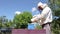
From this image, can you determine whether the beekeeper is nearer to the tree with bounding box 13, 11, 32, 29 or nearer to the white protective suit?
the white protective suit

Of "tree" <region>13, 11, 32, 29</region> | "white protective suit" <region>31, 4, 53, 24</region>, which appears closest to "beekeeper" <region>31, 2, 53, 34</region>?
"white protective suit" <region>31, 4, 53, 24</region>

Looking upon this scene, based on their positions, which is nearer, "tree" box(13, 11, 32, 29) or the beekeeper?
the beekeeper

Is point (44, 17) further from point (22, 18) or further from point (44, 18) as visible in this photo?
point (22, 18)

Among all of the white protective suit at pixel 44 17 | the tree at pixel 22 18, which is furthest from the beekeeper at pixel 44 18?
the tree at pixel 22 18

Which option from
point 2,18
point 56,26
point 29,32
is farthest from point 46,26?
point 2,18

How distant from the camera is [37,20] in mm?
2367

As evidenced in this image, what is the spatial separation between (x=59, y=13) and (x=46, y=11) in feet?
26.4

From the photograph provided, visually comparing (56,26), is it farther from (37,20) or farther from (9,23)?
(9,23)

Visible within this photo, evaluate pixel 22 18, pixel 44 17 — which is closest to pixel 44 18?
pixel 44 17

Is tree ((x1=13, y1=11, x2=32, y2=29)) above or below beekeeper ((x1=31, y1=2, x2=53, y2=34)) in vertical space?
above

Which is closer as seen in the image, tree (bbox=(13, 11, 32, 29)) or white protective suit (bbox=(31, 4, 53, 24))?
white protective suit (bbox=(31, 4, 53, 24))

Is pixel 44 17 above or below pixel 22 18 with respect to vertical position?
below

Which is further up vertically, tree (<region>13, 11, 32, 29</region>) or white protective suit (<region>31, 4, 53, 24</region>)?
tree (<region>13, 11, 32, 29</region>)

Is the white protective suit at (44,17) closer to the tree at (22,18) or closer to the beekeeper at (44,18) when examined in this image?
the beekeeper at (44,18)
